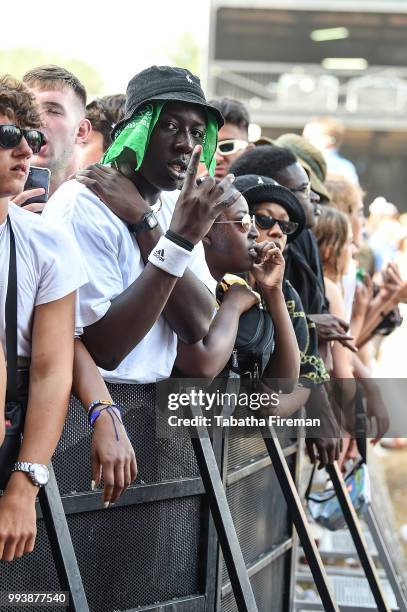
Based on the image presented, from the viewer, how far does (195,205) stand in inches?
120

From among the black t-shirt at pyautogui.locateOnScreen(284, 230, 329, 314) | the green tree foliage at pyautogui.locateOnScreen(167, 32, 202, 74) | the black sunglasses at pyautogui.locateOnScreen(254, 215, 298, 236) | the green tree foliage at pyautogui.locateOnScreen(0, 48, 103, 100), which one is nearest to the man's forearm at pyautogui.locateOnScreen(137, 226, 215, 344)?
the black sunglasses at pyautogui.locateOnScreen(254, 215, 298, 236)

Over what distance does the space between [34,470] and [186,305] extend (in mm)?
848

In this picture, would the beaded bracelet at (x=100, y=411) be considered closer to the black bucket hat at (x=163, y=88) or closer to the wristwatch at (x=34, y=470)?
the wristwatch at (x=34, y=470)

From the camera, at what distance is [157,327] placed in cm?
332

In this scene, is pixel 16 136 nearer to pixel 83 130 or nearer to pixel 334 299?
pixel 83 130

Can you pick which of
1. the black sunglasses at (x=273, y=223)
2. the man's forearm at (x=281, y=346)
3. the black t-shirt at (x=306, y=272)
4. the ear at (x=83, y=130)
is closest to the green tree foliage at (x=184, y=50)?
the black t-shirt at (x=306, y=272)

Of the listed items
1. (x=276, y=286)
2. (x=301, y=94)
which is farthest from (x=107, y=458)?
(x=301, y=94)

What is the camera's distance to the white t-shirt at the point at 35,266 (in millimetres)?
2676

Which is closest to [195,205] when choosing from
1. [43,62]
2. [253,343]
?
[253,343]

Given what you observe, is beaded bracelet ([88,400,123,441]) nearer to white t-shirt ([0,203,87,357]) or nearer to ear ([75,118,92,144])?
white t-shirt ([0,203,87,357])

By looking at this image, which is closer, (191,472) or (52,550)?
(52,550)

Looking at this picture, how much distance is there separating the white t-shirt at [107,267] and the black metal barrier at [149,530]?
0.07m

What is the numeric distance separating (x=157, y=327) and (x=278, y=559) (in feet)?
5.74

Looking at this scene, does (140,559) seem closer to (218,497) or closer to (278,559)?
(218,497)
